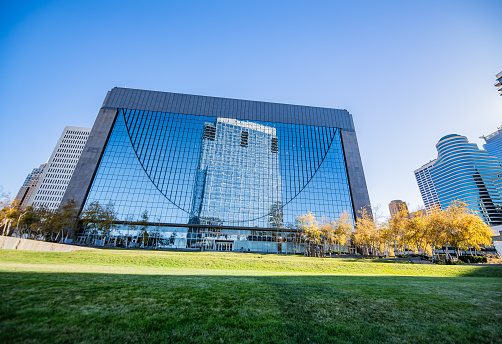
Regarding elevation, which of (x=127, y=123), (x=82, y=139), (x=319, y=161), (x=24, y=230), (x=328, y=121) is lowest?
(x=24, y=230)

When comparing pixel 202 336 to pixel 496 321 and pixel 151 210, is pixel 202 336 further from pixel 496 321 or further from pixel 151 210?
Answer: pixel 151 210

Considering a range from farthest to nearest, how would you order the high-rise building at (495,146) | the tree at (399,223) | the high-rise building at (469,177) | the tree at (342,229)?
the high-rise building at (495,146)
the high-rise building at (469,177)
the tree at (342,229)
the tree at (399,223)

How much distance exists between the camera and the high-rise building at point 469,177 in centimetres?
13238

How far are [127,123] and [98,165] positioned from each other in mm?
16736

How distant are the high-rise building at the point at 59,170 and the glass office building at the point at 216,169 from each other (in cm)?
10299

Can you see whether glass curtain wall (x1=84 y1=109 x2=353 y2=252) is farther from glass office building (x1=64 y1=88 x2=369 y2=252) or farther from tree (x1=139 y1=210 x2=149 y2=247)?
tree (x1=139 y1=210 x2=149 y2=247)

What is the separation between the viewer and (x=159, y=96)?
262 ft

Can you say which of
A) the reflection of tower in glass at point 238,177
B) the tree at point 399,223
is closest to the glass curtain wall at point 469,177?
the tree at point 399,223

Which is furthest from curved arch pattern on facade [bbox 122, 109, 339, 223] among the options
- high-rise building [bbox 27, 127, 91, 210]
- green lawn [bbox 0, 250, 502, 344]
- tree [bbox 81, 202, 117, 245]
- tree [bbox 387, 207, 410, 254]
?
high-rise building [bbox 27, 127, 91, 210]

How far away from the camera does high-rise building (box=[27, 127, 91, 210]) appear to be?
463 feet

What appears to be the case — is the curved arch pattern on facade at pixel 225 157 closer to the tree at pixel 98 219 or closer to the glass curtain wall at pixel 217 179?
the glass curtain wall at pixel 217 179

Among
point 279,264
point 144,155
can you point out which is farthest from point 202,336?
point 144,155

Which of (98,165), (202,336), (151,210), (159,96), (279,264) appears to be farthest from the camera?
(159,96)

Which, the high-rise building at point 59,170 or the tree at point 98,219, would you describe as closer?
the tree at point 98,219
